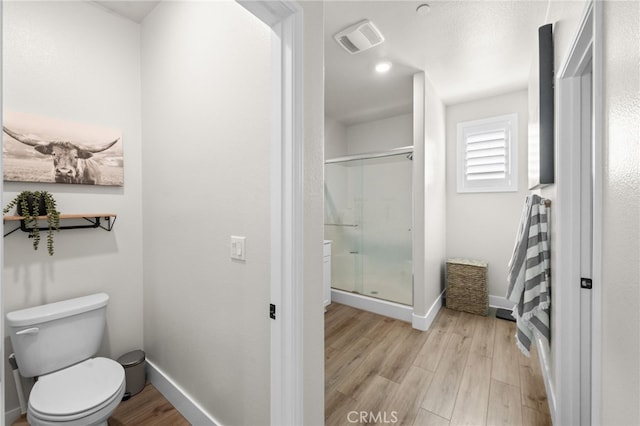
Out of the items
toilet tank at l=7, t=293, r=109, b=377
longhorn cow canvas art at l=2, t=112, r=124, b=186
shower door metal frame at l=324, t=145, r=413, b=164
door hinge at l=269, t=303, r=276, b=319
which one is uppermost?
shower door metal frame at l=324, t=145, r=413, b=164

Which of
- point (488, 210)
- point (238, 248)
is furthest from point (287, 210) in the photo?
point (488, 210)

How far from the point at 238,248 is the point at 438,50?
2285mm

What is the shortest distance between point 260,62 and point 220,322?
1.26 metres

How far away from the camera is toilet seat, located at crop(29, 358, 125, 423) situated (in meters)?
1.24

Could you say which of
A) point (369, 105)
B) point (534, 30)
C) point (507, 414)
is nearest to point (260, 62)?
point (534, 30)

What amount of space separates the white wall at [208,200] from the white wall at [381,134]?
9.83ft

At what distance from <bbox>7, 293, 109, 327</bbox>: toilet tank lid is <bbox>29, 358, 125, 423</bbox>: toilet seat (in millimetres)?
290

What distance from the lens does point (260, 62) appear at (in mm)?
1234

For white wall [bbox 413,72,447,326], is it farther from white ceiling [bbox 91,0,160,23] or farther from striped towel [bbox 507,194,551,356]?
white ceiling [bbox 91,0,160,23]

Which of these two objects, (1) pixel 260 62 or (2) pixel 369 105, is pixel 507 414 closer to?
(1) pixel 260 62

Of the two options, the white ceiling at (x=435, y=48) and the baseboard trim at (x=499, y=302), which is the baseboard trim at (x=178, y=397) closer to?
the white ceiling at (x=435, y=48)

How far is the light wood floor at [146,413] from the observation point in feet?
5.28

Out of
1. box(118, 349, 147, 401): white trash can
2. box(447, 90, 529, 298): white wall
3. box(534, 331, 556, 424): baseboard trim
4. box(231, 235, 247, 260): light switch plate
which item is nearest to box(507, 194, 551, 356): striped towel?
box(534, 331, 556, 424): baseboard trim

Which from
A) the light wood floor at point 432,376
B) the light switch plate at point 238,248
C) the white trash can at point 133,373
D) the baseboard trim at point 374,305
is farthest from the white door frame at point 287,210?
the baseboard trim at point 374,305
